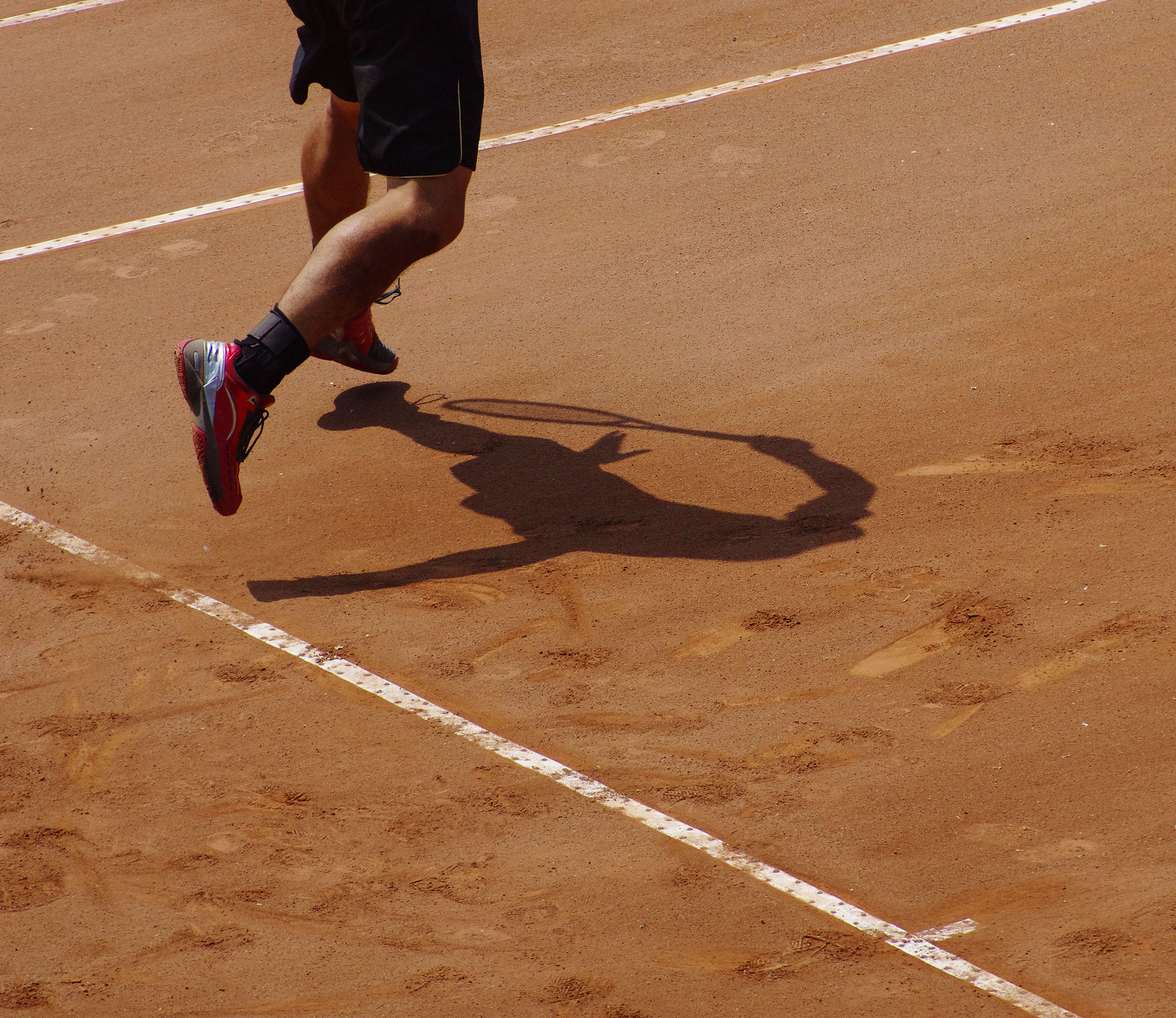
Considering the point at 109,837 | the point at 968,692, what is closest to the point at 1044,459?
the point at 968,692

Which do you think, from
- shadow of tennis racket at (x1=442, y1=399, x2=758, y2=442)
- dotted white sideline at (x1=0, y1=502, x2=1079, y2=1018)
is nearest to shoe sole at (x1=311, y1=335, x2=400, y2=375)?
shadow of tennis racket at (x1=442, y1=399, x2=758, y2=442)

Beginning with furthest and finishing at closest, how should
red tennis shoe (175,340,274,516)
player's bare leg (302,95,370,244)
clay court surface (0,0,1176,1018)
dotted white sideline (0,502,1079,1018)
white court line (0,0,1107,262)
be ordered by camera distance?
white court line (0,0,1107,262) → player's bare leg (302,95,370,244) → red tennis shoe (175,340,274,516) → clay court surface (0,0,1176,1018) → dotted white sideline (0,502,1079,1018)

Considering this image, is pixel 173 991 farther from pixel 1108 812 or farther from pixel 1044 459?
pixel 1044 459

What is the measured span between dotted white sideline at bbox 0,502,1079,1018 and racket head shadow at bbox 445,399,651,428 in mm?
1431

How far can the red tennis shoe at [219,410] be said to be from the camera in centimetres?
432

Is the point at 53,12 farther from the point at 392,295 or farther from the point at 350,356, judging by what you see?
the point at 350,356

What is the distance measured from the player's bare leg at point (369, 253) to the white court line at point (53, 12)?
22.8 feet

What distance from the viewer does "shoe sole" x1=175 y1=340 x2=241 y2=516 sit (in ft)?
14.2

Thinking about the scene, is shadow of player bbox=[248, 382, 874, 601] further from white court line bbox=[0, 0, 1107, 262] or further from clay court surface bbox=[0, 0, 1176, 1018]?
white court line bbox=[0, 0, 1107, 262]

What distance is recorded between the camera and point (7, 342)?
602cm

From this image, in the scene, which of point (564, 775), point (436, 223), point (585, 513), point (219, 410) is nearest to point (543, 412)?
point (585, 513)

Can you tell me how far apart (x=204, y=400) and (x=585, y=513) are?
124 cm

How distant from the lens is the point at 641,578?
4281 mm

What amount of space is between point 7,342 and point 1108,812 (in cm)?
474
